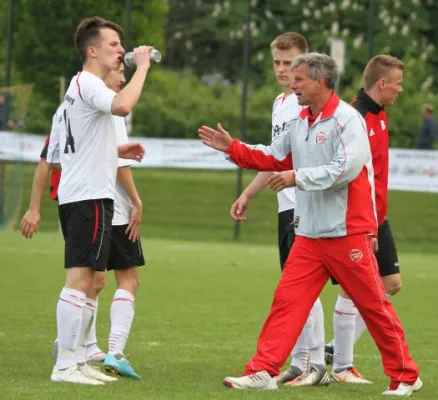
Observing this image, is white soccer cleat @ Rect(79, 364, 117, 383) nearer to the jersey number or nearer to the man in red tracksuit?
the man in red tracksuit

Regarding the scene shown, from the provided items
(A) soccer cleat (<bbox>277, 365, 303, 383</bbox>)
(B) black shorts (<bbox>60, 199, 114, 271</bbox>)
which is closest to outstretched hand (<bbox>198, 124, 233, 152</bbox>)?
(B) black shorts (<bbox>60, 199, 114, 271</bbox>)

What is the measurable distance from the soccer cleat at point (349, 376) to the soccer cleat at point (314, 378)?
0.18m

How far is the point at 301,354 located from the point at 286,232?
81cm

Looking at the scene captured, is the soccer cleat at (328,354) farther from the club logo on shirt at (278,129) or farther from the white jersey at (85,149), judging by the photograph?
the white jersey at (85,149)

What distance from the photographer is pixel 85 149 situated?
25.7 ft

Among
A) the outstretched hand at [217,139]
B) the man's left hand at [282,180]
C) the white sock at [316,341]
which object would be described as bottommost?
the white sock at [316,341]

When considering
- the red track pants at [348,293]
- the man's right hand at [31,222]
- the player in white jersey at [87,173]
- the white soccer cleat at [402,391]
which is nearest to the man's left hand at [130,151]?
the player in white jersey at [87,173]

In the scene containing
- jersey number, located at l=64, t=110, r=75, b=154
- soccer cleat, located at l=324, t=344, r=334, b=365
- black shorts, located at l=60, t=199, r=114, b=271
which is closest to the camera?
black shorts, located at l=60, t=199, r=114, b=271

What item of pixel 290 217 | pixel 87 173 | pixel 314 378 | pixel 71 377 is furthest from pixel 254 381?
pixel 87 173

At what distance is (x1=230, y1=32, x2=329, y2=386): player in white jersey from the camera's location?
27.7ft

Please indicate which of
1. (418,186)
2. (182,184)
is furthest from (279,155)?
(182,184)

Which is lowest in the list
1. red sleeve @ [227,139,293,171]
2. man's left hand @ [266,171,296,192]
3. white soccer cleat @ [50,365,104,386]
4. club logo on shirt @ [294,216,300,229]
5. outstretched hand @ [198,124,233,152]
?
white soccer cleat @ [50,365,104,386]

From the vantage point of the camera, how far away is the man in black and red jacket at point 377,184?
852cm

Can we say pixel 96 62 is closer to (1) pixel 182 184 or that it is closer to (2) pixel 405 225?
(2) pixel 405 225
